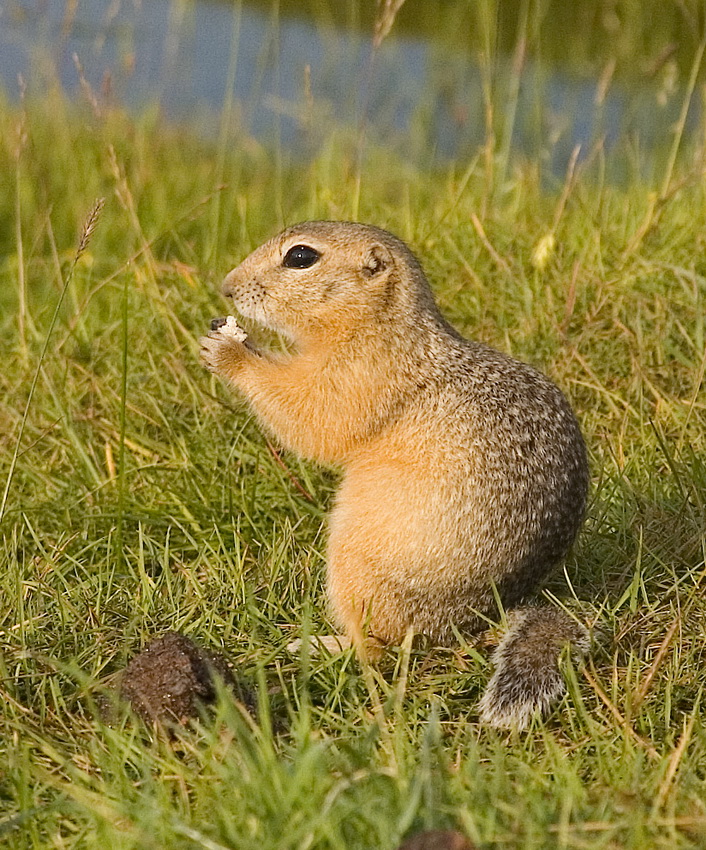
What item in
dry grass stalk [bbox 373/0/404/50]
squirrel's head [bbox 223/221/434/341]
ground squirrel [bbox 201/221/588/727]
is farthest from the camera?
dry grass stalk [bbox 373/0/404/50]

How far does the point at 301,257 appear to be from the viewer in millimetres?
4156

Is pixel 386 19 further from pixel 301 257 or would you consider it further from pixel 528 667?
pixel 528 667

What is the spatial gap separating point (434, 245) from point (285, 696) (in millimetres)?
2898

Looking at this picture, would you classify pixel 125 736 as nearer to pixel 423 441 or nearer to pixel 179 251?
pixel 423 441

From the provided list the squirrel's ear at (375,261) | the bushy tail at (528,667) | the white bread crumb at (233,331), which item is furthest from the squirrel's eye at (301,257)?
the bushy tail at (528,667)

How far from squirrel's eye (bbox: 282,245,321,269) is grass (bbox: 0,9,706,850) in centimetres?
62

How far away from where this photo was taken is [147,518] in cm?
427

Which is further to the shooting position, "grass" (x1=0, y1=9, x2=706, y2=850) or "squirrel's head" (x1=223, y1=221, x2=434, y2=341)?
"squirrel's head" (x1=223, y1=221, x2=434, y2=341)

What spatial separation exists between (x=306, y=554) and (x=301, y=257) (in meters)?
0.99

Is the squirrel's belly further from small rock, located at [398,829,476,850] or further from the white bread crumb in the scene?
small rock, located at [398,829,476,850]

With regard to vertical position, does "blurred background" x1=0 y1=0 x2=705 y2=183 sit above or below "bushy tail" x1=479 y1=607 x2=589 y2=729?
above

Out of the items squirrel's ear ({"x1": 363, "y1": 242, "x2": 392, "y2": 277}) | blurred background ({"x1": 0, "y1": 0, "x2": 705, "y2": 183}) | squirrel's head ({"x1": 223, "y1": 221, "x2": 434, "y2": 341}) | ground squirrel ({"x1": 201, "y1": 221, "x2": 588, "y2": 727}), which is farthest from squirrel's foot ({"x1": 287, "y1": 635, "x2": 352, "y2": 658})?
blurred background ({"x1": 0, "y1": 0, "x2": 705, "y2": 183})

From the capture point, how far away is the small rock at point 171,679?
10.2ft

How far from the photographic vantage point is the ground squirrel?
3564 millimetres
